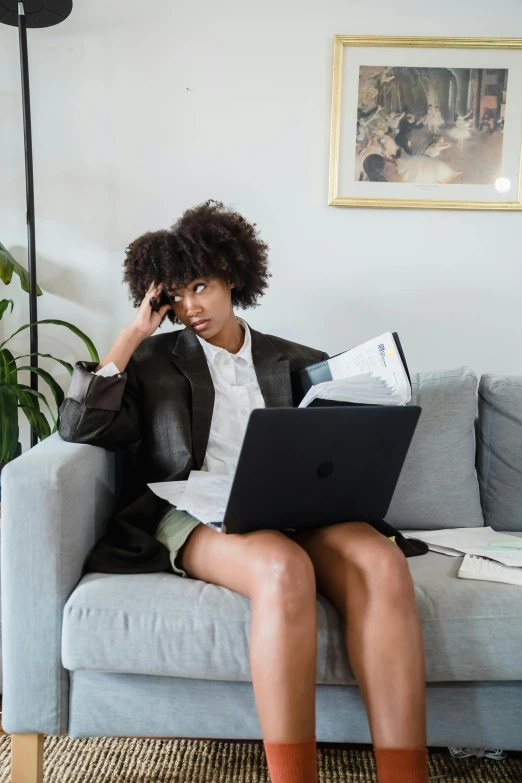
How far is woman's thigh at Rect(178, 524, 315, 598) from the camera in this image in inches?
44.8

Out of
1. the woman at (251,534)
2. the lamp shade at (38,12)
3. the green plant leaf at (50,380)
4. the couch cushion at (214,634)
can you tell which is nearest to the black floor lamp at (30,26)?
the lamp shade at (38,12)

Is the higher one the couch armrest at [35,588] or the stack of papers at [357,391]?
the stack of papers at [357,391]

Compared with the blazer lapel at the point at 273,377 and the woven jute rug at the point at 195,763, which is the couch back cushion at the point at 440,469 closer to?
the blazer lapel at the point at 273,377

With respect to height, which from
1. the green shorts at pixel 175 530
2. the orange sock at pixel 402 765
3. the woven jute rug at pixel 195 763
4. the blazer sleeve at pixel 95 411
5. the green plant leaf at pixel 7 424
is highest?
the blazer sleeve at pixel 95 411

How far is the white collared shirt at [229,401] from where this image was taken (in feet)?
4.92

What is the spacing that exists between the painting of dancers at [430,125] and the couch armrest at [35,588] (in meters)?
1.36

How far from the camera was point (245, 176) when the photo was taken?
2.06 m

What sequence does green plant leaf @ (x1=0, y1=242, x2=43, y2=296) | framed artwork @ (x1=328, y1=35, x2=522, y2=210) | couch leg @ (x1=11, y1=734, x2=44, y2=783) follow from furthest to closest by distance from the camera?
framed artwork @ (x1=328, y1=35, x2=522, y2=210) → green plant leaf @ (x1=0, y1=242, x2=43, y2=296) → couch leg @ (x1=11, y1=734, x2=44, y2=783)

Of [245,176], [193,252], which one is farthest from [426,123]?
[193,252]

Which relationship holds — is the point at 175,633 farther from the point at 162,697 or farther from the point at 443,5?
the point at 443,5

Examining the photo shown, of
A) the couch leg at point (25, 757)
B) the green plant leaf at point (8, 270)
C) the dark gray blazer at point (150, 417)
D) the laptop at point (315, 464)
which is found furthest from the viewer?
the green plant leaf at point (8, 270)

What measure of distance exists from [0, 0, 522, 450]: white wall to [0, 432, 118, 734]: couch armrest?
978mm

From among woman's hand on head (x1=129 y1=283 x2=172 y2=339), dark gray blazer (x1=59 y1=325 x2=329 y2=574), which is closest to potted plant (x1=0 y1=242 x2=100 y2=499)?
dark gray blazer (x1=59 y1=325 x2=329 y2=574)

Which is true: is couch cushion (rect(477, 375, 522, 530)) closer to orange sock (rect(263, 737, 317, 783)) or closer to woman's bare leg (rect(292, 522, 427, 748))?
woman's bare leg (rect(292, 522, 427, 748))
